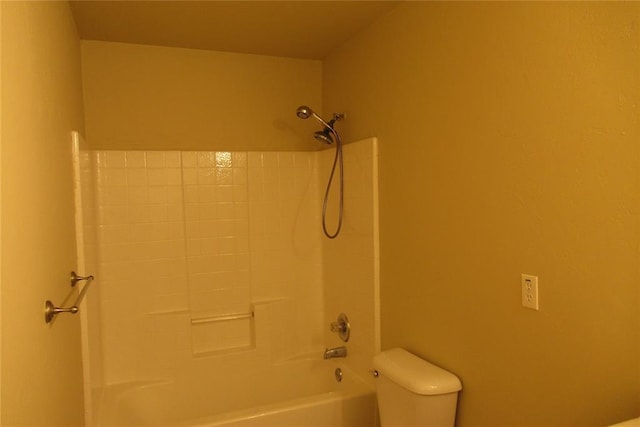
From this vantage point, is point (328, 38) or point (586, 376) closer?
point (586, 376)

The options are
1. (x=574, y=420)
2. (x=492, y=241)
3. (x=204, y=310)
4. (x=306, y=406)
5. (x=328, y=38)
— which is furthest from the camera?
(x=204, y=310)

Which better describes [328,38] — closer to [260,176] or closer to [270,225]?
[260,176]

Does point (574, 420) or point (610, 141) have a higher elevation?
point (610, 141)

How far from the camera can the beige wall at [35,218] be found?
2.94ft

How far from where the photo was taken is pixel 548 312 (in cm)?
128

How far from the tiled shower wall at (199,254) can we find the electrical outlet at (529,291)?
1644 mm

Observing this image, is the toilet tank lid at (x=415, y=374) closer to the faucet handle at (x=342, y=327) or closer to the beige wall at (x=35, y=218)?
the faucet handle at (x=342, y=327)

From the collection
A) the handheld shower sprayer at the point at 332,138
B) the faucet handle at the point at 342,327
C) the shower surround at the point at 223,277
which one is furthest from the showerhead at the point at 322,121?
the faucet handle at the point at 342,327

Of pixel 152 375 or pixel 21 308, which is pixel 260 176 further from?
pixel 21 308

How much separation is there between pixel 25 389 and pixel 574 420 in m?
1.44

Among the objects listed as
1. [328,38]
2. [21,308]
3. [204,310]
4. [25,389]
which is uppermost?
[328,38]

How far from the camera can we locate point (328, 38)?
2.43m

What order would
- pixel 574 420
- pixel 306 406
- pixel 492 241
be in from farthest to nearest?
pixel 306 406 < pixel 492 241 < pixel 574 420

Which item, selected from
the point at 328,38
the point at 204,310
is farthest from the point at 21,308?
the point at 328,38
